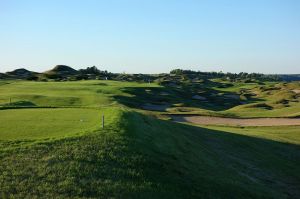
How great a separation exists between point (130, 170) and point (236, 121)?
3012cm

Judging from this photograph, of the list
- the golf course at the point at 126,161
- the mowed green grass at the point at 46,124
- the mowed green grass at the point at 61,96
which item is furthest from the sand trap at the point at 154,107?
the mowed green grass at the point at 46,124

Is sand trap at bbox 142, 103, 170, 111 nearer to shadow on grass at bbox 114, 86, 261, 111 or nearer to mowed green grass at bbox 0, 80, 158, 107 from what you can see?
shadow on grass at bbox 114, 86, 261, 111

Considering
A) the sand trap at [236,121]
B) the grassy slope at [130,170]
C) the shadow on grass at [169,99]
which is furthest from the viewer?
the shadow on grass at [169,99]

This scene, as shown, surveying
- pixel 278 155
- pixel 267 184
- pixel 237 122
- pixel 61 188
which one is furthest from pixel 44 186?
pixel 237 122

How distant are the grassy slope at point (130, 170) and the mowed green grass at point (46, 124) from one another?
0.86 metres

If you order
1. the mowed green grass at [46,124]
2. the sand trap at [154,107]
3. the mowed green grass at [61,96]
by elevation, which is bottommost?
the sand trap at [154,107]

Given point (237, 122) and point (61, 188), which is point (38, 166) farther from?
point (237, 122)

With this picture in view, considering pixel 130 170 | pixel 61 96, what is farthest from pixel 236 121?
pixel 130 170

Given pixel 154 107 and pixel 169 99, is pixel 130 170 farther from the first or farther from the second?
pixel 169 99

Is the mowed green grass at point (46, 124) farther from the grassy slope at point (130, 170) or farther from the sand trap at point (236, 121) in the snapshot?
the sand trap at point (236, 121)

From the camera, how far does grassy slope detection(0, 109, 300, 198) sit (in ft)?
38.9

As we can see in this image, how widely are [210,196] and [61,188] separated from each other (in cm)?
452

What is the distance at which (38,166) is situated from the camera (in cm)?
1288

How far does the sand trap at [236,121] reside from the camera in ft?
134
